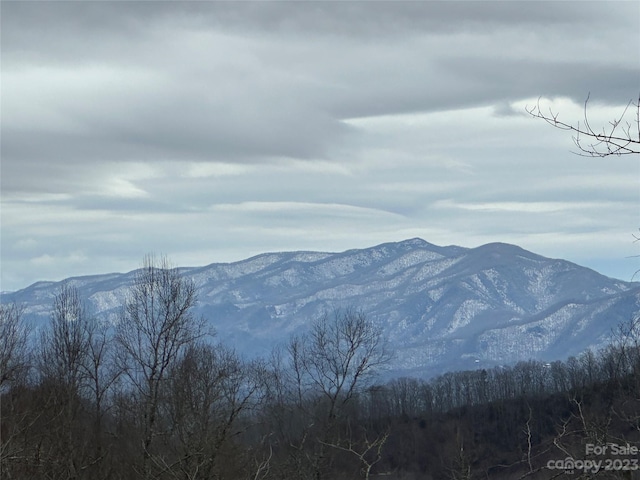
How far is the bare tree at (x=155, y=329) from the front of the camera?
143 ft

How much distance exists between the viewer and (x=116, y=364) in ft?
158

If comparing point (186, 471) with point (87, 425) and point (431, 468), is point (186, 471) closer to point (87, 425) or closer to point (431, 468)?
point (87, 425)

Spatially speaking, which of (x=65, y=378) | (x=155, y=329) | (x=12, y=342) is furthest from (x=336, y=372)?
(x=12, y=342)

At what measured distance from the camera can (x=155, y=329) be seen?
4716 cm

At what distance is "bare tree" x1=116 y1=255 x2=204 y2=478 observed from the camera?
1719 inches

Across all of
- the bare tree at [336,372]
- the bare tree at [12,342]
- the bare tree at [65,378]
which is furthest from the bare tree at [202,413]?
the bare tree at [12,342]

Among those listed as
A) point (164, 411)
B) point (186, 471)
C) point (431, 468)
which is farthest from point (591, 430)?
point (431, 468)

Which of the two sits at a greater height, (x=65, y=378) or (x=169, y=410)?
(x=65, y=378)

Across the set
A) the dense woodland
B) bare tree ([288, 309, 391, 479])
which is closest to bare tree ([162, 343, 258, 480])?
the dense woodland

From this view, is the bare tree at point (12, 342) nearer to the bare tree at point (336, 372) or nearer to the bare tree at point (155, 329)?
the bare tree at point (155, 329)

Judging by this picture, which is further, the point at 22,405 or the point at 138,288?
the point at 138,288

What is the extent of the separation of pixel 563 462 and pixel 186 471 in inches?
258

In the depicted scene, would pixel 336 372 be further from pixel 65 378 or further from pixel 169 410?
pixel 169 410

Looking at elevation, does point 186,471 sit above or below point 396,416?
above
